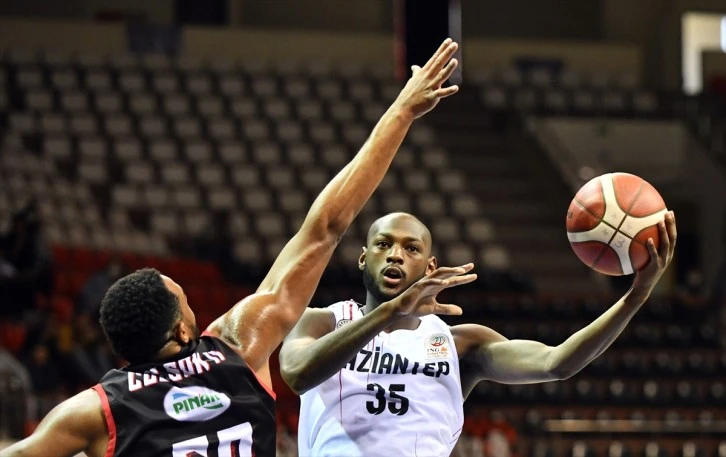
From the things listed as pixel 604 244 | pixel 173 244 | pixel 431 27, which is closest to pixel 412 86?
pixel 604 244

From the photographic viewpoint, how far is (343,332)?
4098 millimetres

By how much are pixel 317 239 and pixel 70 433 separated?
106 centimetres

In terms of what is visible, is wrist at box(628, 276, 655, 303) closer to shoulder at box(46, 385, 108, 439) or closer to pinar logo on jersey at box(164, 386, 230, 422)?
pinar logo on jersey at box(164, 386, 230, 422)

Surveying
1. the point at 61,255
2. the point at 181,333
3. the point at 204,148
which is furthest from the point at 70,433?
the point at 204,148

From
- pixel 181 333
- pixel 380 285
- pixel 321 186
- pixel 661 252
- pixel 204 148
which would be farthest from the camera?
pixel 204 148

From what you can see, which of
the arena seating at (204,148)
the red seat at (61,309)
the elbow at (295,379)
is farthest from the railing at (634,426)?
the elbow at (295,379)

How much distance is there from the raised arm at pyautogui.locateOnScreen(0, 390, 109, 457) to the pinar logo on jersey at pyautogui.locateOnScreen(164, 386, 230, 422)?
187mm

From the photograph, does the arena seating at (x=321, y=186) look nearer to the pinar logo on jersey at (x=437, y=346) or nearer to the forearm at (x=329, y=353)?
the pinar logo on jersey at (x=437, y=346)

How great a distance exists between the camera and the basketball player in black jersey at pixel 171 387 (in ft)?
10.2

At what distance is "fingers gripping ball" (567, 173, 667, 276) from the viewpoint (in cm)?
441

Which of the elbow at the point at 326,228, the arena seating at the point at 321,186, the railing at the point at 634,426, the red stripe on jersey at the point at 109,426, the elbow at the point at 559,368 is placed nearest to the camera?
the red stripe on jersey at the point at 109,426

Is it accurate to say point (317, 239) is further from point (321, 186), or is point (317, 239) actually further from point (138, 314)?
point (321, 186)

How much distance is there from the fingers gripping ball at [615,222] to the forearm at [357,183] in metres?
1.01

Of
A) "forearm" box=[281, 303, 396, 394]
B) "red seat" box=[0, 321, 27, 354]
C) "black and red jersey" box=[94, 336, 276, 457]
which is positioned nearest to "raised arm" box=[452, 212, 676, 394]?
"forearm" box=[281, 303, 396, 394]
